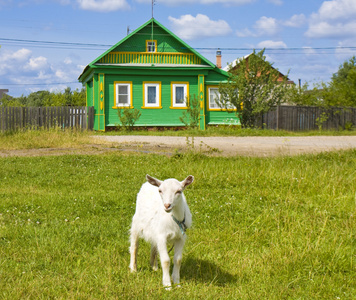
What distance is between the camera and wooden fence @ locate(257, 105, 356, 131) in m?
33.4

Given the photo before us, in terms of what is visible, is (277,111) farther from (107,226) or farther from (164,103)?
(107,226)

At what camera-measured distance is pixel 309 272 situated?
4.66 metres

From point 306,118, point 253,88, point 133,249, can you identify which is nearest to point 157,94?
point 253,88

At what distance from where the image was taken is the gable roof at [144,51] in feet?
97.9

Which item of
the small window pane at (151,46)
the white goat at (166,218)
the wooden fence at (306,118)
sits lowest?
the white goat at (166,218)

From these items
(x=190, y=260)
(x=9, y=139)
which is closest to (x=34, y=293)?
(x=190, y=260)

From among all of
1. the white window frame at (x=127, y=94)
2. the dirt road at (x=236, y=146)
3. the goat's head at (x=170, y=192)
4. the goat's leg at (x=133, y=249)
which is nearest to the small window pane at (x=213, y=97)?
the white window frame at (x=127, y=94)

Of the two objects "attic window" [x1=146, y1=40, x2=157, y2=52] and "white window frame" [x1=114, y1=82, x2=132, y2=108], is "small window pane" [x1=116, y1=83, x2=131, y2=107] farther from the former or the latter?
"attic window" [x1=146, y1=40, x2=157, y2=52]

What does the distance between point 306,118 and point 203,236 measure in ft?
99.1

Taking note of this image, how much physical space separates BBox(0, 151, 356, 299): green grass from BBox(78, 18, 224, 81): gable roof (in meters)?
20.8

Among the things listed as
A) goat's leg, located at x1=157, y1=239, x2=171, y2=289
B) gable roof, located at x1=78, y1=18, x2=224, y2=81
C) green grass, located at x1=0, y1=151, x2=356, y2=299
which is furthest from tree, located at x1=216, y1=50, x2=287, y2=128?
goat's leg, located at x1=157, y1=239, x2=171, y2=289

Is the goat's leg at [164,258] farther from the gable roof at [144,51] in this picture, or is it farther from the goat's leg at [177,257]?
the gable roof at [144,51]

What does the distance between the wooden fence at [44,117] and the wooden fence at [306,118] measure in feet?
39.3

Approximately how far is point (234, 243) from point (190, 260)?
30.0 inches
